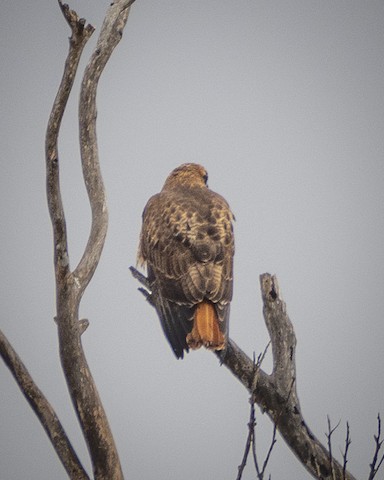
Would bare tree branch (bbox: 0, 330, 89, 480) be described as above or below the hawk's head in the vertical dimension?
below

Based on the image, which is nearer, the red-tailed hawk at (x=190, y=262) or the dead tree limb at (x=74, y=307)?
the dead tree limb at (x=74, y=307)

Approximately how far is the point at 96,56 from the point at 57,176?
1.50m

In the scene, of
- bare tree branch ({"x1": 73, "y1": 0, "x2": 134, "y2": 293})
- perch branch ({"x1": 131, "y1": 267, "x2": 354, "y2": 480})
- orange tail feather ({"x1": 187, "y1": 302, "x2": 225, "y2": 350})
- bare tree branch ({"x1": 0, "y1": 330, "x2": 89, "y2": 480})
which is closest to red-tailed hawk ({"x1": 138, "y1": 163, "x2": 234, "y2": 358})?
orange tail feather ({"x1": 187, "y1": 302, "x2": 225, "y2": 350})

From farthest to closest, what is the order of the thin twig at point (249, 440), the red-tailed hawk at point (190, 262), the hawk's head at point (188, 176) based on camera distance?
the hawk's head at point (188, 176)
the red-tailed hawk at point (190, 262)
the thin twig at point (249, 440)

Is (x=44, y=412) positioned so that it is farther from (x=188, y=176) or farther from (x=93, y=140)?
(x=188, y=176)

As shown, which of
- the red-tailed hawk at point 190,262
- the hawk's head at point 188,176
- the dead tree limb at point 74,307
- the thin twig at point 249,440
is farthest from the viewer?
the hawk's head at point 188,176

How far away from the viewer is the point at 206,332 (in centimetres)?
620

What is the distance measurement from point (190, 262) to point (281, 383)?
1.38 meters

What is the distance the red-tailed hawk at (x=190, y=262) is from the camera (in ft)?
20.7

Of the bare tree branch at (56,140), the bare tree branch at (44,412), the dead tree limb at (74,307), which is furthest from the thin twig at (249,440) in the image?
the bare tree branch at (56,140)

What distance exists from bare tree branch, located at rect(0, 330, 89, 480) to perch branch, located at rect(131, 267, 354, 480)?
1483mm

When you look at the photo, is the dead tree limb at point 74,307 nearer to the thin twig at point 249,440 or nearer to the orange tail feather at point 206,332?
the orange tail feather at point 206,332

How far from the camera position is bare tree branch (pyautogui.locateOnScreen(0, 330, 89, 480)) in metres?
5.41

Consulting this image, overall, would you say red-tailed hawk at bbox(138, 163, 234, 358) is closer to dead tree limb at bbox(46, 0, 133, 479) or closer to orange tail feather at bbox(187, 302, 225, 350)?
orange tail feather at bbox(187, 302, 225, 350)
